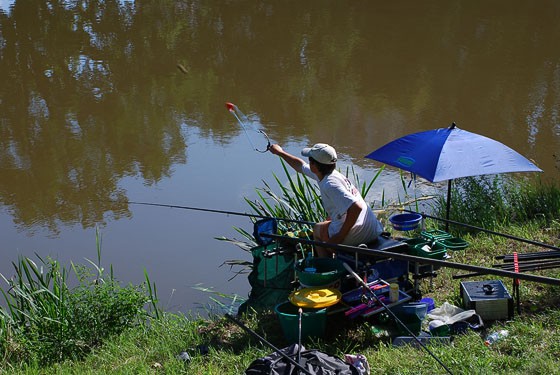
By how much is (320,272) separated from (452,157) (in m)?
1.13

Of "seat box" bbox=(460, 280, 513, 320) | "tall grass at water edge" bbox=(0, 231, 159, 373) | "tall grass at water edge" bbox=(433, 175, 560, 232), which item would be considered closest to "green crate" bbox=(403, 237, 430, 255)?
"seat box" bbox=(460, 280, 513, 320)

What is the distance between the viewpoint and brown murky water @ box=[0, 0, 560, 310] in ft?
22.3

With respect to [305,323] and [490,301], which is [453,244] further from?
[305,323]

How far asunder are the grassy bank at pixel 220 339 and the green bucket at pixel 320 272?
20 centimetres

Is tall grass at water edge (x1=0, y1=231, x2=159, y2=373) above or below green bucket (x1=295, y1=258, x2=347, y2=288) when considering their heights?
below

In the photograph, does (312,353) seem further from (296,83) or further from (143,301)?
(296,83)

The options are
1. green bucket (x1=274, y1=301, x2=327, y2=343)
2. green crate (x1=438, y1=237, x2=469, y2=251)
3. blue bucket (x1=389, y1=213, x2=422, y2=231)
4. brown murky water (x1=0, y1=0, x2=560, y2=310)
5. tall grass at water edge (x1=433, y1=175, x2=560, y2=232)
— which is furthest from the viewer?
brown murky water (x1=0, y1=0, x2=560, y2=310)

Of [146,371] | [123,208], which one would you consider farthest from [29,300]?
[123,208]

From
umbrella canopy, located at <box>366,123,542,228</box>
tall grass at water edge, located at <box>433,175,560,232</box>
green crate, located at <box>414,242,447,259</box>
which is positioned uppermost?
umbrella canopy, located at <box>366,123,542,228</box>

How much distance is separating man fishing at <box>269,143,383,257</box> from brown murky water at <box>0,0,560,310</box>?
1.40m

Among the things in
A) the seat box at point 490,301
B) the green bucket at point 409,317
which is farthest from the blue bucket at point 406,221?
the green bucket at point 409,317

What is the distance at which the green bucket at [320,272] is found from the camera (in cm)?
412

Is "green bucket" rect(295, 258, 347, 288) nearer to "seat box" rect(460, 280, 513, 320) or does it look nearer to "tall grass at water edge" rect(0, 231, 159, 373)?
"seat box" rect(460, 280, 513, 320)

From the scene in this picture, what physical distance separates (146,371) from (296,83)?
260 inches
